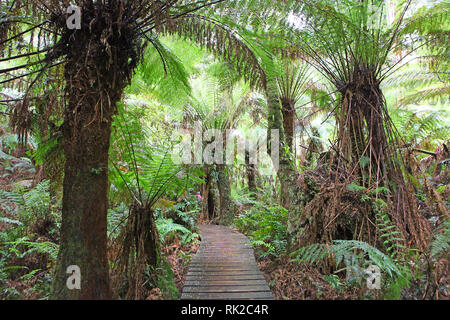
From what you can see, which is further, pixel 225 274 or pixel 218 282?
pixel 225 274

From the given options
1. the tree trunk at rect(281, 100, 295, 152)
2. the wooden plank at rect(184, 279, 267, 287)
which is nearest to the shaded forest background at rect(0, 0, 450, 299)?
the wooden plank at rect(184, 279, 267, 287)

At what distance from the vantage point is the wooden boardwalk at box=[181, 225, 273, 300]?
2334mm

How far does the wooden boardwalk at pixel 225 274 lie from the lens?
7.66 ft

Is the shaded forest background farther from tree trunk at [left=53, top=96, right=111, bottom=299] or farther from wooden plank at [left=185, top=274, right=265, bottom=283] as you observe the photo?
wooden plank at [left=185, top=274, right=265, bottom=283]

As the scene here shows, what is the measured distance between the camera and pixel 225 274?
2801 mm

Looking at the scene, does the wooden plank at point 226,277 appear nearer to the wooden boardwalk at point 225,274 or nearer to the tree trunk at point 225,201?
the wooden boardwalk at point 225,274

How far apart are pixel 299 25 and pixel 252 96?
4560 millimetres

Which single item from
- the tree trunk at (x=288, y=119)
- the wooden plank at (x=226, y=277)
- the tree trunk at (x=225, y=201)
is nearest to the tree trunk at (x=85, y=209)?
the wooden plank at (x=226, y=277)

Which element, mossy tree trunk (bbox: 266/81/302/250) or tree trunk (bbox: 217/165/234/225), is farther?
tree trunk (bbox: 217/165/234/225)

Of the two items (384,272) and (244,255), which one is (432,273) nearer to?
(384,272)

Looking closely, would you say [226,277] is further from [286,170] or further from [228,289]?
[286,170]

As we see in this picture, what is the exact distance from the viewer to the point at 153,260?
256cm

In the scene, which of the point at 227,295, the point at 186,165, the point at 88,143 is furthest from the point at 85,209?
the point at 186,165
